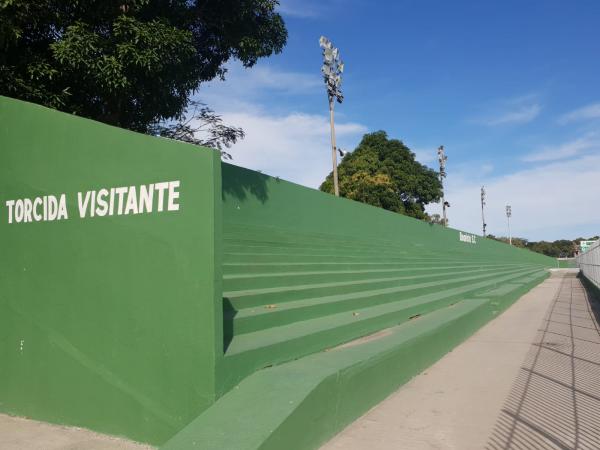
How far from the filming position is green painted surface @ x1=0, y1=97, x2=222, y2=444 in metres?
3.66

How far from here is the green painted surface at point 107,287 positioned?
3662 mm

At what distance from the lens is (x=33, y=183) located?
4734 millimetres

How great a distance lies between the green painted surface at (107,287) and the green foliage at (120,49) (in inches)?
80.1

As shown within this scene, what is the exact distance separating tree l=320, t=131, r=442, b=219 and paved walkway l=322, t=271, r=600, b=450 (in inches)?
1053

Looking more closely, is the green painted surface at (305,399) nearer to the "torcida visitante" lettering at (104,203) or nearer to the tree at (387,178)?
the "torcida visitante" lettering at (104,203)

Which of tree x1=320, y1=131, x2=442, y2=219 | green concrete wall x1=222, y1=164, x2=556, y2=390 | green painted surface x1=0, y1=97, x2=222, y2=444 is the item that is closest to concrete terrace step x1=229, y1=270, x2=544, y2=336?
green concrete wall x1=222, y1=164, x2=556, y2=390

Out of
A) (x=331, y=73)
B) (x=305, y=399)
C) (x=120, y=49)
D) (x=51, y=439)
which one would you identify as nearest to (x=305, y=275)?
(x=305, y=399)

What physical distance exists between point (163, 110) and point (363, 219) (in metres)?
8.71

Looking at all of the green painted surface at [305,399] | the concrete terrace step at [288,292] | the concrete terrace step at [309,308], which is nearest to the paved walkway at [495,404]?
the green painted surface at [305,399]

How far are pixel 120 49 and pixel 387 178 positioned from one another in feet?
96.8

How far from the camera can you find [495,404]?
4805 millimetres

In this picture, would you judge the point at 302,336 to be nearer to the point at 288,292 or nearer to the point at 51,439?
the point at 288,292

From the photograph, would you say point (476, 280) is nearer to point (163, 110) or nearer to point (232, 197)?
point (232, 197)

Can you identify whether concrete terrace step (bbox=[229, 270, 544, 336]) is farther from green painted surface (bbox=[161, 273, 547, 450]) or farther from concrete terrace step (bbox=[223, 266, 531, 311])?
green painted surface (bbox=[161, 273, 547, 450])
